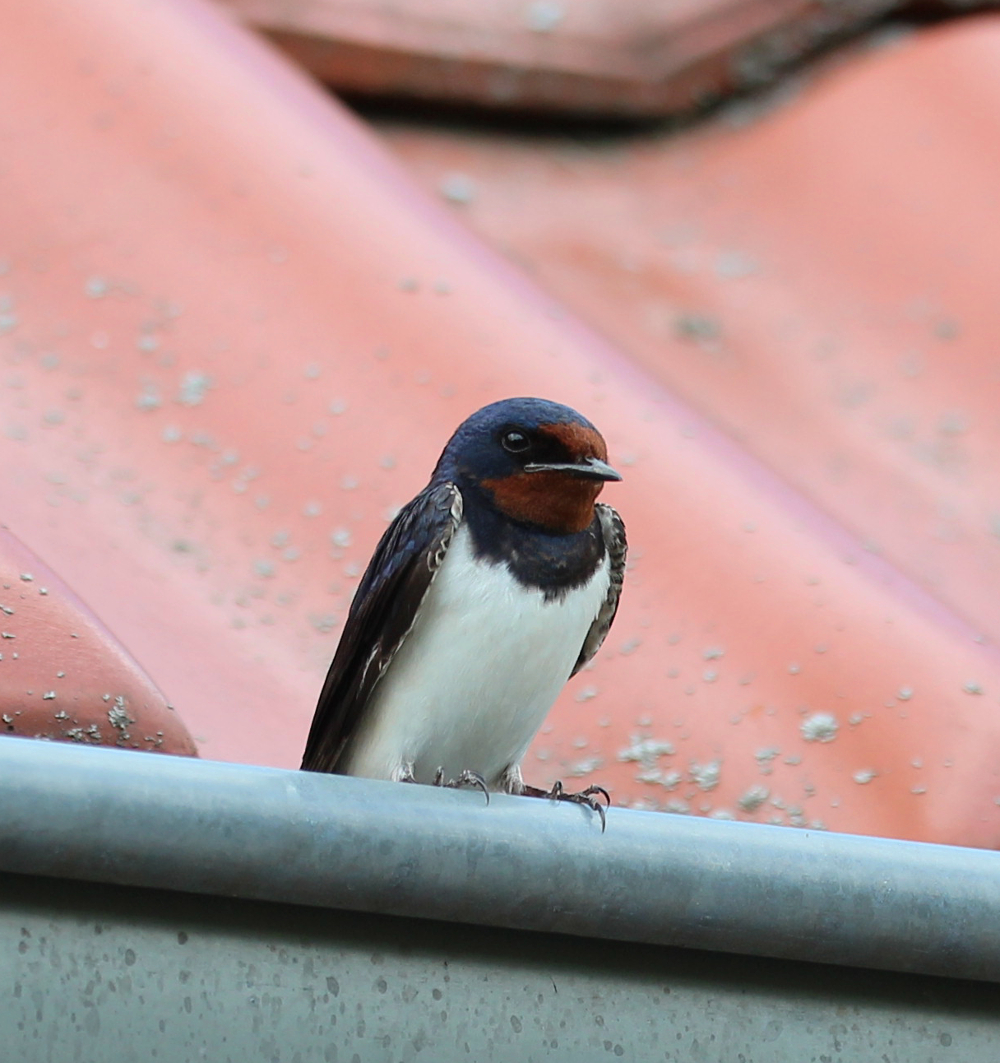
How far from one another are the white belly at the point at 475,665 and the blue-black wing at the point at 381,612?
0.03 m

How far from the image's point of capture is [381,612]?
1.51 metres

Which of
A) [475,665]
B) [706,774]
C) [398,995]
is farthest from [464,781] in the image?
[398,995]

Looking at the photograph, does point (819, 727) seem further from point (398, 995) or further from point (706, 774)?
point (398, 995)

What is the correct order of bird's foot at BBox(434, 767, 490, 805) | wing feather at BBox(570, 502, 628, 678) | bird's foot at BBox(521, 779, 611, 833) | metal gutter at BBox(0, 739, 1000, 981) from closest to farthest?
metal gutter at BBox(0, 739, 1000, 981) < bird's foot at BBox(521, 779, 611, 833) < bird's foot at BBox(434, 767, 490, 805) < wing feather at BBox(570, 502, 628, 678)

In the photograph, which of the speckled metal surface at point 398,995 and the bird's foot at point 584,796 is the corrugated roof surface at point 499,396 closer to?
the bird's foot at point 584,796

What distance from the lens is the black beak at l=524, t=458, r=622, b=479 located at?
1.49m

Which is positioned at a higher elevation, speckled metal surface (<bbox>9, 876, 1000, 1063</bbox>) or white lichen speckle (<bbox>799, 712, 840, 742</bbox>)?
speckled metal surface (<bbox>9, 876, 1000, 1063</bbox>)

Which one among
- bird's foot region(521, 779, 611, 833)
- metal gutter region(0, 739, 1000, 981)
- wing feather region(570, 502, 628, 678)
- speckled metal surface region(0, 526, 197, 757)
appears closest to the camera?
metal gutter region(0, 739, 1000, 981)

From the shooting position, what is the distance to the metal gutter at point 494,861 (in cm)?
95

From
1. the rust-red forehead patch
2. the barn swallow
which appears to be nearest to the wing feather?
the barn swallow

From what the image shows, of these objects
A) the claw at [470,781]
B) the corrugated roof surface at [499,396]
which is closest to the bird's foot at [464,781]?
the claw at [470,781]

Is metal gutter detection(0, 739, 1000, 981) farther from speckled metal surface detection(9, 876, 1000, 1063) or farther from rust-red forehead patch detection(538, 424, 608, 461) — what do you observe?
rust-red forehead patch detection(538, 424, 608, 461)

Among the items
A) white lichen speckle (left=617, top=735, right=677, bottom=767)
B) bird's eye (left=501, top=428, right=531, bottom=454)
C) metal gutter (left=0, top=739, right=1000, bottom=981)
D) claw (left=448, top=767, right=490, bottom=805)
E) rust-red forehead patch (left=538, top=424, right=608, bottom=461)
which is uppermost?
metal gutter (left=0, top=739, right=1000, bottom=981)

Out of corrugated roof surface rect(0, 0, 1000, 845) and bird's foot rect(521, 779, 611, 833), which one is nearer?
bird's foot rect(521, 779, 611, 833)
